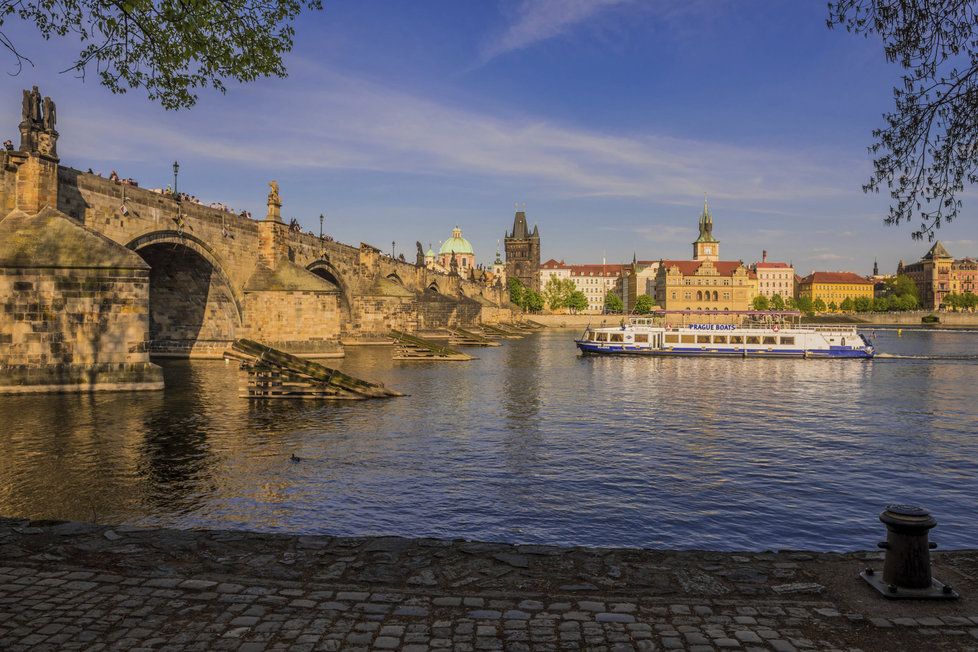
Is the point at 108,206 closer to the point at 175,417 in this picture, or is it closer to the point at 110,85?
the point at 175,417

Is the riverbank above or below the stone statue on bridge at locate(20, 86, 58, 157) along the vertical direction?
below

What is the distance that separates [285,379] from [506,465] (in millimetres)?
12450

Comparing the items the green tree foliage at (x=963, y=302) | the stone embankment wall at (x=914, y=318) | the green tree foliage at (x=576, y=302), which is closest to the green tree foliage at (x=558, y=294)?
the green tree foliage at (x=576, y=302)

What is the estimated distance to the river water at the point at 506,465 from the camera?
10922 mm

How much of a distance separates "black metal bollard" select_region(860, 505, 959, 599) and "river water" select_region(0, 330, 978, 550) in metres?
3.71

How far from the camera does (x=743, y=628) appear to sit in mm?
5805

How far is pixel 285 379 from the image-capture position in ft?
81.5

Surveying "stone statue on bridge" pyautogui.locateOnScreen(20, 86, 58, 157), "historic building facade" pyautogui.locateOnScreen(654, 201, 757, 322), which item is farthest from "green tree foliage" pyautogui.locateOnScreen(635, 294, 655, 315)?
"stone statue on bridge" pyautogui.locateOnScreen(20, 86, 58, 157)

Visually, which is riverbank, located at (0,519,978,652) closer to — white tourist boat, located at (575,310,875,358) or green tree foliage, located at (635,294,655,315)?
white tourist boat, located at (575,310,875,358)

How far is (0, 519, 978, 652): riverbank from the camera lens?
5574 mm

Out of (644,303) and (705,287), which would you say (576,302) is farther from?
(705,287)

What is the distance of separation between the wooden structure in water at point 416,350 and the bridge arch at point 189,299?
1069cm

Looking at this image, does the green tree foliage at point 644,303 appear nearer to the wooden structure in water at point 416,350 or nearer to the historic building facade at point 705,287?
the historic building facade at point 705,287

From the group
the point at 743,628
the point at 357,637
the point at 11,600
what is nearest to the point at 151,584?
the point at 11,600
